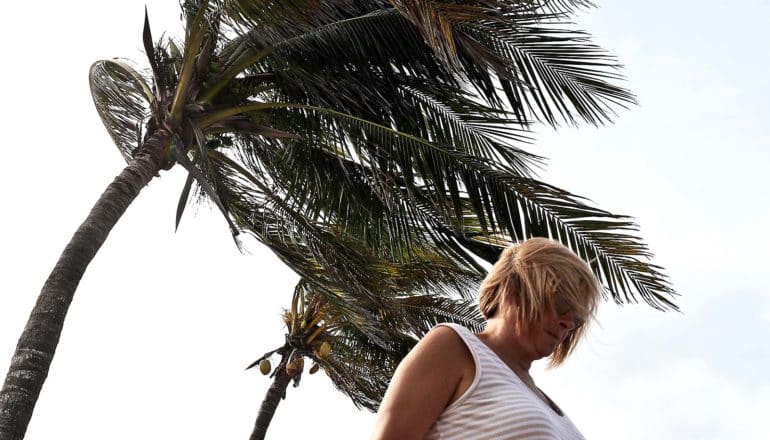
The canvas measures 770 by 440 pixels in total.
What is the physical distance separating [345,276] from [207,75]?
2.07m

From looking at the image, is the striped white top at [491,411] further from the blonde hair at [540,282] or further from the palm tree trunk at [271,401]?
the palm tree trunk at [271,401]

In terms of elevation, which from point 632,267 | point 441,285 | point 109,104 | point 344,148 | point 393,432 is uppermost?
point 109,104

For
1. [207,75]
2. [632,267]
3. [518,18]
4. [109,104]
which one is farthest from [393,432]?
[109,104]

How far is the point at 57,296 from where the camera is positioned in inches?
229

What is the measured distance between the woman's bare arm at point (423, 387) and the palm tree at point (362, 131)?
4425mm

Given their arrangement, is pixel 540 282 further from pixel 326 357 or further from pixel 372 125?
pixel 326 357

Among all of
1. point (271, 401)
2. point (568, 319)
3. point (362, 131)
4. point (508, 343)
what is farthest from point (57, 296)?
point (271, 401)

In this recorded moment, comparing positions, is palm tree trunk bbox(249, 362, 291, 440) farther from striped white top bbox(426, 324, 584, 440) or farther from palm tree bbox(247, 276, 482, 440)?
striped white top bbox(426, 324, 584, 440)

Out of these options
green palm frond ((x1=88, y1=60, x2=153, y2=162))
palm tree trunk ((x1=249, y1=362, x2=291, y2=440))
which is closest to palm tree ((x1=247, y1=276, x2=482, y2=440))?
palm tree trunk ((x1=249, y1=362, x2=291, y2=440))

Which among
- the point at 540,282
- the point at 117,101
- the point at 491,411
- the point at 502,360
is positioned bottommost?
the point at 491,411

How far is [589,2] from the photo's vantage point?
22.8 feet

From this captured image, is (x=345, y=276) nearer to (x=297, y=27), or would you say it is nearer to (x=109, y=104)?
(x=297, y=27)

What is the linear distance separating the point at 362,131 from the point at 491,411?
5544 mm

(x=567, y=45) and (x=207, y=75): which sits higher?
(x=207, y=75)
